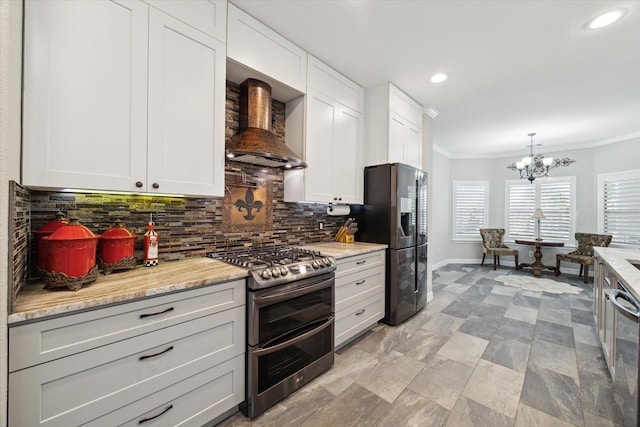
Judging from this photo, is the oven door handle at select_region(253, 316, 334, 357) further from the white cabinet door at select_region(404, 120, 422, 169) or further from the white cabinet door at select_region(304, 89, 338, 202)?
the white cabinet door at select_region(404, 120, 422, 169)

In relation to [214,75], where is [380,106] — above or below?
above

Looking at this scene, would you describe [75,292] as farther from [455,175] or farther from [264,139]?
[455,175]

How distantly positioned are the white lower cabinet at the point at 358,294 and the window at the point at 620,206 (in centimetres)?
526

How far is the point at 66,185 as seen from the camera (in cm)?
125

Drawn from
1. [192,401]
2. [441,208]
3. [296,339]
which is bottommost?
[192,401]

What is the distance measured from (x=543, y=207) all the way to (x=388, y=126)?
525 cm

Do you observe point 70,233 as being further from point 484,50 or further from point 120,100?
point 484,50

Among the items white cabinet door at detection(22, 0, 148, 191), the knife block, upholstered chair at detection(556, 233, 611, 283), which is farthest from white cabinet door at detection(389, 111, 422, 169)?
upholstered chair at detection(556, 233, 611, 283)

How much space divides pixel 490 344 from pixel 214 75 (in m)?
3.45

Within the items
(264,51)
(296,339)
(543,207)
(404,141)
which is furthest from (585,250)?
(264,51)

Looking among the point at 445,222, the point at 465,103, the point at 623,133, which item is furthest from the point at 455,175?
the point at 465,103

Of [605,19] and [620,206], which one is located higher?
[605,19]

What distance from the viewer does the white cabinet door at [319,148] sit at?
8.27 ft

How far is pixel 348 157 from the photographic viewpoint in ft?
9.71
